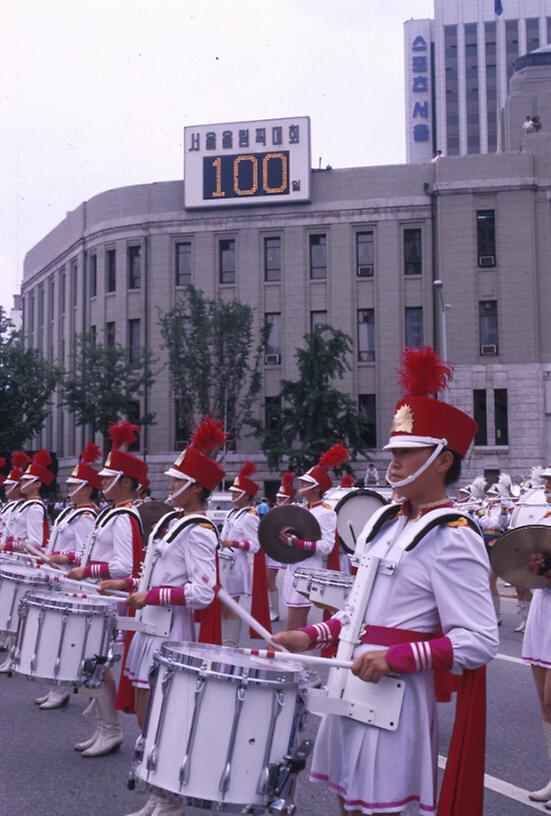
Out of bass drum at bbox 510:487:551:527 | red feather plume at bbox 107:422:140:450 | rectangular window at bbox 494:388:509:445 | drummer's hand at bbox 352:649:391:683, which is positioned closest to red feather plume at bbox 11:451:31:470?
red feather plume at bbox 107:422:140:450

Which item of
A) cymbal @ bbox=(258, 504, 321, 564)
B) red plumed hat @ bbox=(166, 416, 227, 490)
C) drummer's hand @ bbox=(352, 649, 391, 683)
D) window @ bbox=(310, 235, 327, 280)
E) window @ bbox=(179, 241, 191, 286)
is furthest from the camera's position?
window @ bbox=(179, 241, 191, 286)

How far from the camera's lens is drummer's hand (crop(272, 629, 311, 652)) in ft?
13.1

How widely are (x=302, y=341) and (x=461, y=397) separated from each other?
714cm

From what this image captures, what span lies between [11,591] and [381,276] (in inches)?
1421

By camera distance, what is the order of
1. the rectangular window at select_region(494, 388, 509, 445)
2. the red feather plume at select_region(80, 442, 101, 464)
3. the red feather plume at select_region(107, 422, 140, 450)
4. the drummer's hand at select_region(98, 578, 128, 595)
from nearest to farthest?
the drummer's hand at select_region(98, 578, 128, 595) < the red feather plume at select_region(107, 422, 140, 450) < the red feather plume at select_region(80, 442, 101, 464) < the rectangular window at select_region(494, 388, 509, 445)

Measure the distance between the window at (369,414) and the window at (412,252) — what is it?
562 centimetres

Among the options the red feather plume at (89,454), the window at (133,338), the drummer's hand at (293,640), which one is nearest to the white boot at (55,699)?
the red feather plume at (89,454)

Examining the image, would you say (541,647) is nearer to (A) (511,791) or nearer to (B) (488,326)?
(A) (511,791)

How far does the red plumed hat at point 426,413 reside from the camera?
4055 millimetres

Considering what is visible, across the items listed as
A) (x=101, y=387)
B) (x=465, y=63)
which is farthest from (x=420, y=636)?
(x=465, y=63)

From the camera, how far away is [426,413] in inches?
160

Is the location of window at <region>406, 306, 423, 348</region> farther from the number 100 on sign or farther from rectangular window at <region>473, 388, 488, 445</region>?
the number 100 on sign

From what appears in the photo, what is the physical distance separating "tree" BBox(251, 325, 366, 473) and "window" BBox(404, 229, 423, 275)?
5517mm

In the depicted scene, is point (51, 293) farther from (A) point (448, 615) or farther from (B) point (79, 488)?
(A) point (448, 615)
